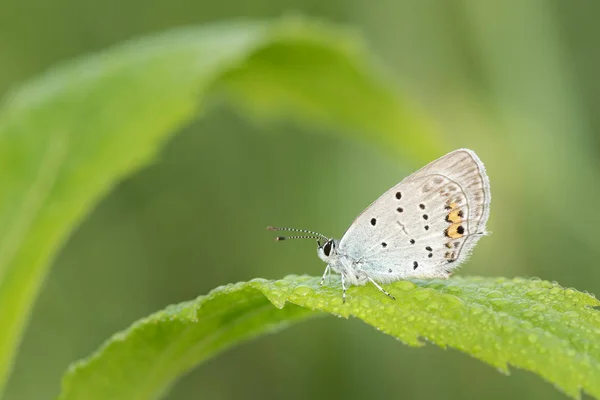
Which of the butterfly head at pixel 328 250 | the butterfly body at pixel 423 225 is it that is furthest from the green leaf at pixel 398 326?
the butterfly head at pixel 328 250

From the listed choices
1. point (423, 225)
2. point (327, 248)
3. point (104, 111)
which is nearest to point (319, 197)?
point (327, 248)

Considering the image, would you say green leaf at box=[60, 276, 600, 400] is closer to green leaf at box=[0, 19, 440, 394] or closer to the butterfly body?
green leaf at box=[0, 19, 440, 394]

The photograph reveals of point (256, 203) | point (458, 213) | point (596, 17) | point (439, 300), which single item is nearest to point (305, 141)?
point (256, 203)

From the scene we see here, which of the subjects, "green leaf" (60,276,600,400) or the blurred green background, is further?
the blurred green background

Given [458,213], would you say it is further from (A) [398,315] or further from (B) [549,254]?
(B) [549,254]

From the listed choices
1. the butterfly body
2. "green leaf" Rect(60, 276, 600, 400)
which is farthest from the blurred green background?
"green leaf" Rect(60, 276, 600, 400)

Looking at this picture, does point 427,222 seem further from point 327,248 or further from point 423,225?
point 327,248
